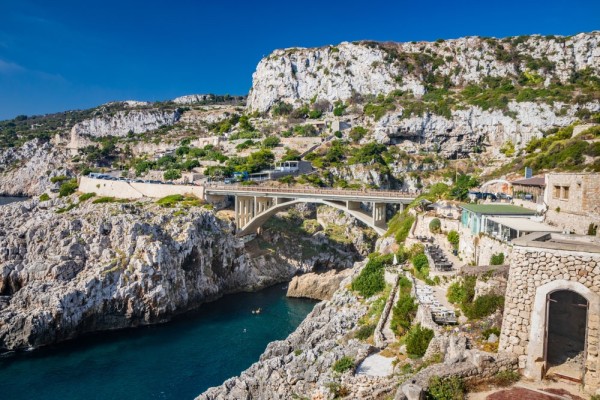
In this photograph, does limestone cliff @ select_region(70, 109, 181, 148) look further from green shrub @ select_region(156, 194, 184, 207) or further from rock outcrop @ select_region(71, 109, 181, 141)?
green shrub @ select_region(156, 194, 184, 207)

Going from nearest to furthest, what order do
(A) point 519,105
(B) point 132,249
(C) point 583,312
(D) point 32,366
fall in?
(C) point 583,312 < (D) point 32,366 < (B) point 132,249 < (A) point 519,105

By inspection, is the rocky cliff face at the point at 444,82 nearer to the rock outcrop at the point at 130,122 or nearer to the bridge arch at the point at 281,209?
the rock outcrop at the point at 130,122

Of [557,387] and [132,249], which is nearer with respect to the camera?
[557,387]

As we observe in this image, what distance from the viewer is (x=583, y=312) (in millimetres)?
10094

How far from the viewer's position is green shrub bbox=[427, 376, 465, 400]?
8.04 m

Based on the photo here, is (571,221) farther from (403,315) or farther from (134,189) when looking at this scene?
(134,189)

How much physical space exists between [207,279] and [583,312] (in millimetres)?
30371

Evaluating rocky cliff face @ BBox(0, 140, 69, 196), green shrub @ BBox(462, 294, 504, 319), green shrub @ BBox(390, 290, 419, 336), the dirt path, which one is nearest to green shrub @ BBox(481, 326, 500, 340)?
green shrub @ BBox(462, 294, 504, 319)

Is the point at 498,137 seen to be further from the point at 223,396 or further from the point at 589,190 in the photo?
the point at 223,396

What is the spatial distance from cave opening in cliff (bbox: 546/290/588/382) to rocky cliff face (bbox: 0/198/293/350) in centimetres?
2671

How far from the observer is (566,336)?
400 inches

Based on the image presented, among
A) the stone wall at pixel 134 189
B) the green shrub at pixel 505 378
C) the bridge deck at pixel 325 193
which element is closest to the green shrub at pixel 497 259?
the green shrub at pixel 505 378

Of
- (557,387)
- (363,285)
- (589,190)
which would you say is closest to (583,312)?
(557,387)

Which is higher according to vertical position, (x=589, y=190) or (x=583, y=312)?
(x=589, y=190)
